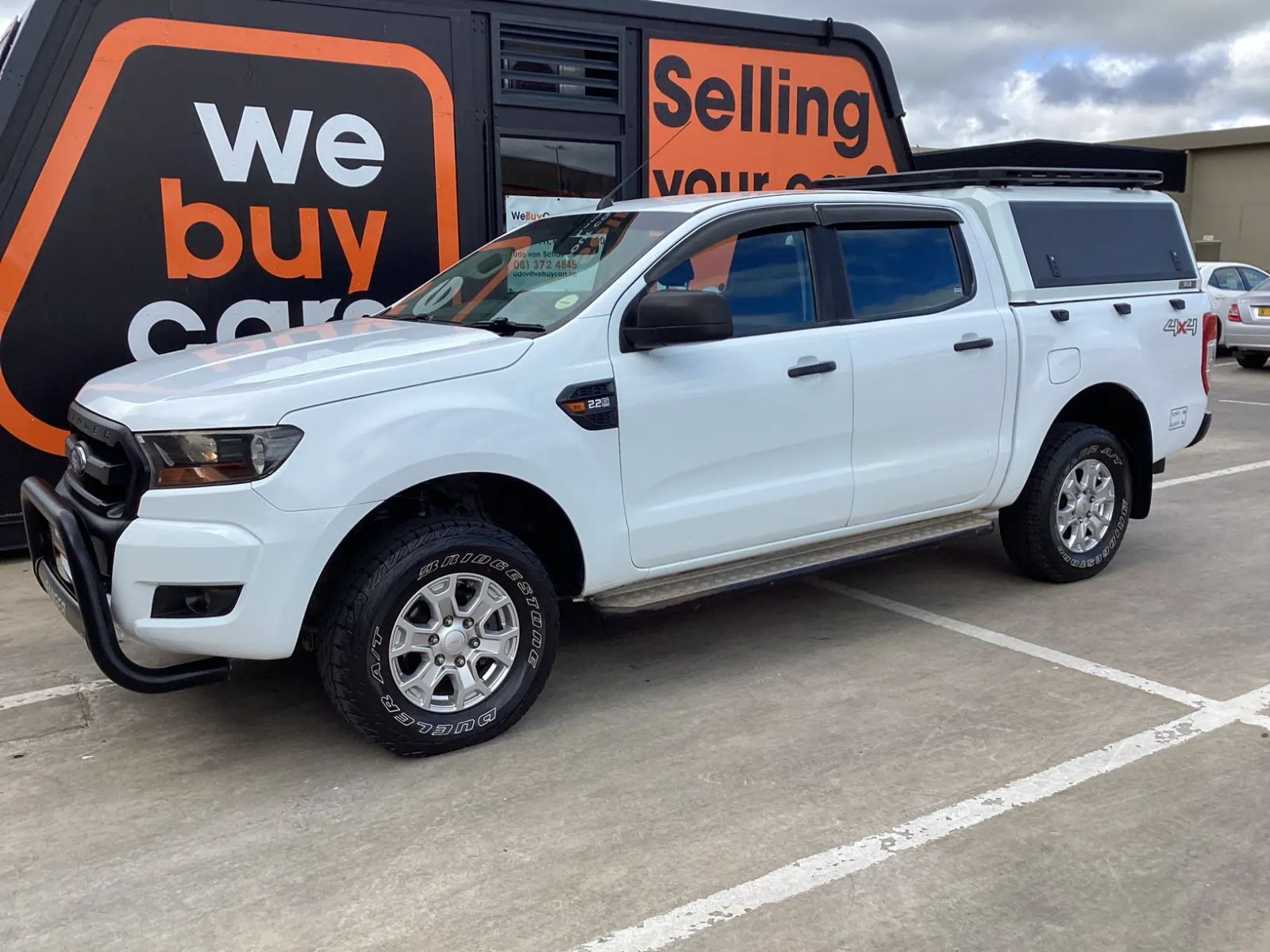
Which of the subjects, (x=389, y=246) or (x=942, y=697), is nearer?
(x=942, y=697)

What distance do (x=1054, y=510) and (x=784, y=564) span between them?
5.61 ft

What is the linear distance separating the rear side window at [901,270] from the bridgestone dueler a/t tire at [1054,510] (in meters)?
0.98

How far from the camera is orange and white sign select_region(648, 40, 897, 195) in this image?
7.98 m

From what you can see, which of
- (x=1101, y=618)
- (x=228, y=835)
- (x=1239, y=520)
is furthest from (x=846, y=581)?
(x=228, y=835)

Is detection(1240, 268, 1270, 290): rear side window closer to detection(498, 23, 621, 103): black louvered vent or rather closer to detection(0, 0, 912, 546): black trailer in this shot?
detection(0, 0, 912, 546): black trailer

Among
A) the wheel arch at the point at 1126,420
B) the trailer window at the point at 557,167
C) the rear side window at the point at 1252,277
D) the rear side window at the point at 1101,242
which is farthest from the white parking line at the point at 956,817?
the rear side window at the point at 1252,277

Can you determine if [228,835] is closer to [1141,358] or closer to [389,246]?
[389,246]

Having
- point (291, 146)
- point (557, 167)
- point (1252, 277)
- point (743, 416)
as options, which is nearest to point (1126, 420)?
point (743, 416)

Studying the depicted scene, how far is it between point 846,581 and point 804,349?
1.87 metres

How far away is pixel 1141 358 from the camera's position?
5859mm

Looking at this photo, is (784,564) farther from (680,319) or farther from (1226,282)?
(1226,282)

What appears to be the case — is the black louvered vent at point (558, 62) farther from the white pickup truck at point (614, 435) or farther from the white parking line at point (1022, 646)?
the white parking line at point (1022, 646)

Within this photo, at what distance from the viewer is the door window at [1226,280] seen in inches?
664

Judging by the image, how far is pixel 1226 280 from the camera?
670 inches
